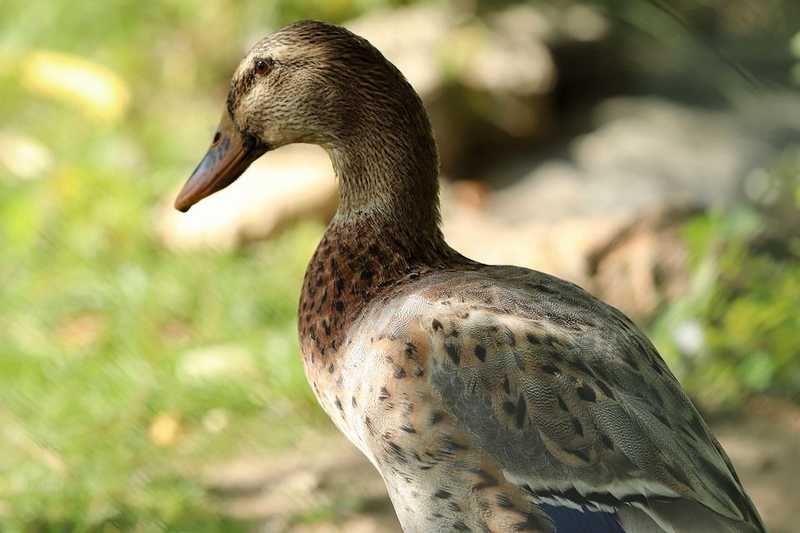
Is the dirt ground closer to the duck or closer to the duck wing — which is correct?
the duck

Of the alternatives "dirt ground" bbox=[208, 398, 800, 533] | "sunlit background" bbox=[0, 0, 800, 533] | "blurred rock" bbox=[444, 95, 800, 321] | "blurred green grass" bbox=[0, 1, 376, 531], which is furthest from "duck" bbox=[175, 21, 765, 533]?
"blurred rock" bbox=[444, 95, 800, 321]

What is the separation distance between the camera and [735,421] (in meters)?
4.05

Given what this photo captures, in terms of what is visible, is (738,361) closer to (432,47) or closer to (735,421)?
(735,421)

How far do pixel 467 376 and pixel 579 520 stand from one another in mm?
367

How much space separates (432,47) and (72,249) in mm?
2111

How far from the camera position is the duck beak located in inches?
117

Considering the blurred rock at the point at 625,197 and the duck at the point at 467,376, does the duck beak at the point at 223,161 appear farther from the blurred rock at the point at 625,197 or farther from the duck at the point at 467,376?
the blurred rock at the point at 625,197

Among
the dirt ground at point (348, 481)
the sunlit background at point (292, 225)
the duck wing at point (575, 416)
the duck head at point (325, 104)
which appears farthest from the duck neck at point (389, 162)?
the dirt ground at point (348, 481)

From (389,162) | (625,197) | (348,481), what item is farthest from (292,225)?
(389,162)

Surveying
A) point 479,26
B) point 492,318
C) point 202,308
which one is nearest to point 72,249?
point 202,308

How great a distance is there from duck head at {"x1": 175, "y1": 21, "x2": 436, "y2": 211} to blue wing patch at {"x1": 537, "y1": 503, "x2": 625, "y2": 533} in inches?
37.6

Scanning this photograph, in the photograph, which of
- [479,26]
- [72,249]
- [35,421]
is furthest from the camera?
[479,26]

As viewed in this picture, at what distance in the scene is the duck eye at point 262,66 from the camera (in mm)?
2844

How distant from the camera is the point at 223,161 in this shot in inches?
117
